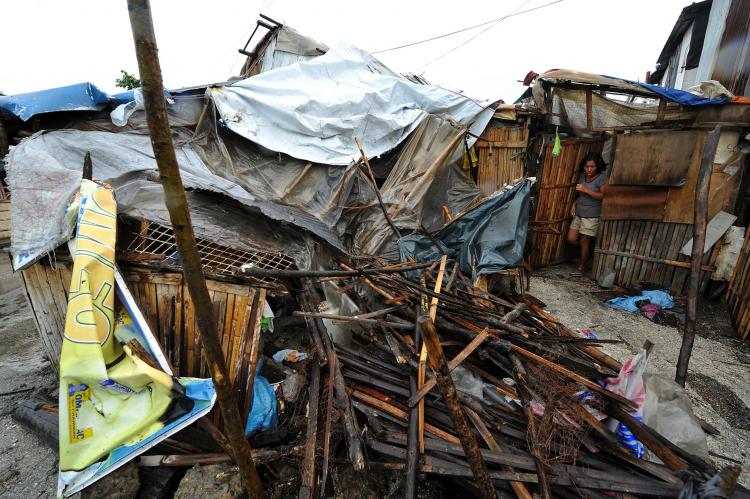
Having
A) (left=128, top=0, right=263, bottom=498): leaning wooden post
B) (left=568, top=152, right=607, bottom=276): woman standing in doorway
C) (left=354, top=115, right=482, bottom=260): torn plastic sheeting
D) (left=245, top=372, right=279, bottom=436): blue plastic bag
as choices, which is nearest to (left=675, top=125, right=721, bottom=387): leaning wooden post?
(left=354, top=115, right=482, bottom=260): torn plastic sheeting

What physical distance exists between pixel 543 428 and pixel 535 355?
0.67m

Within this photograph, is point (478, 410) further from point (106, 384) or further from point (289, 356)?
point (106, 384)

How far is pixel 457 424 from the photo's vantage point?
172 centimetres

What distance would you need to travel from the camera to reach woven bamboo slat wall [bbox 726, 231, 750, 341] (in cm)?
443

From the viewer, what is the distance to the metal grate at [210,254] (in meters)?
3.05

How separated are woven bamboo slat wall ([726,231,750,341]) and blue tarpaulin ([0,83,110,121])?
1028 centimetres

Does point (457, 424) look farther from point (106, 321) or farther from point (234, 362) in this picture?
point (106, 321)

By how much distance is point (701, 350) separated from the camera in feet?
14.0

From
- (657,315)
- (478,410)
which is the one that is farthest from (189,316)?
(657,315)

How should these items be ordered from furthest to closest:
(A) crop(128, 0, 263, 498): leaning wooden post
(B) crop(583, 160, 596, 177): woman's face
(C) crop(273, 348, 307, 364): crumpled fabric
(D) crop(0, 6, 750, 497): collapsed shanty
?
(B) crop(583, 160, 596, 177): woman's face, (C) crop(273, 348, 307, 364): crumpled fabric, (D) crop(0, 6, 750, 497): collapsed shanty, (A) crop(128, 0, 263, 498): leaning wooden post

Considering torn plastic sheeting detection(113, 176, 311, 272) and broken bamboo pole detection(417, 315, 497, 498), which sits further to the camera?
torn plastic sheeting detection(113, 176, 311, 272)

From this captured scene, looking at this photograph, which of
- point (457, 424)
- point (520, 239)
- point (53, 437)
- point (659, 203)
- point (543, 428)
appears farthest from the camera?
point (659, 203)

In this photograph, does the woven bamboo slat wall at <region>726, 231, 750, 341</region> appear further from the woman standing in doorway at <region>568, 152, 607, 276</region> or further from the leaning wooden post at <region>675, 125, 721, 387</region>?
the leaning wooden post at <region>675, 125, 721, 387</region>

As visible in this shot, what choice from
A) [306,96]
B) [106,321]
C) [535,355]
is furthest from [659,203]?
[106,321]
